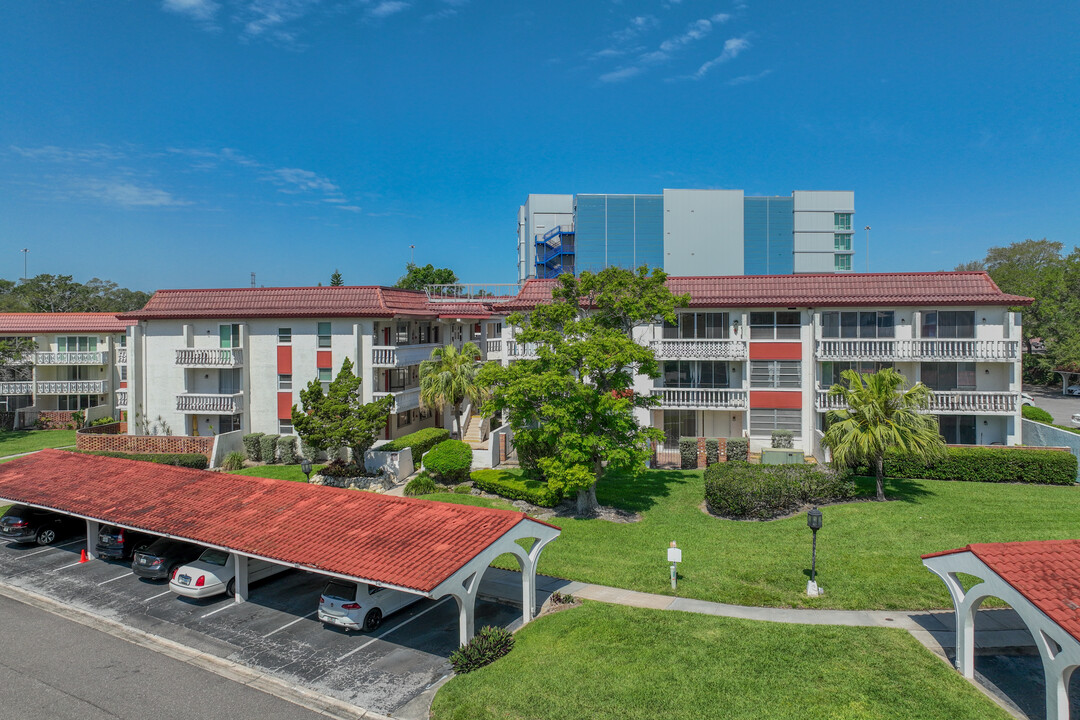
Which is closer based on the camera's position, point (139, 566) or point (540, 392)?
point (139, 566)

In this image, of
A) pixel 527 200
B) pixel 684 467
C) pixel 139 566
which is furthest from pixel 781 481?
pixel 527 200

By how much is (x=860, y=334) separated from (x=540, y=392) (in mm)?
19162

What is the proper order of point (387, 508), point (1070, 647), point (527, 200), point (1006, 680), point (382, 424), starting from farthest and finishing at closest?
point (527, 200) → point (382, 424) → point (387, 508) → point (1006, 680) → point (1070, 647)

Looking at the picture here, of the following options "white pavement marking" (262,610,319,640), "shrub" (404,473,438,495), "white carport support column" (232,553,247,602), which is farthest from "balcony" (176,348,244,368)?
"white pavement marking" (262,610,319,640)

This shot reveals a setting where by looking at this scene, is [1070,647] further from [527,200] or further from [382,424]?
[527,200]

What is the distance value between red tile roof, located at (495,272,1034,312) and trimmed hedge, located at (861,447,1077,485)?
782 cm

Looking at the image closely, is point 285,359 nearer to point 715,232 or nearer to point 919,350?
point 919,350

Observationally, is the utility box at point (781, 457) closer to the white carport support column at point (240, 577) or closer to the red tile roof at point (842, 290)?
the red tile roof at point (842, 290)

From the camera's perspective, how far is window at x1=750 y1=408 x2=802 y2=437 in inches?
1379

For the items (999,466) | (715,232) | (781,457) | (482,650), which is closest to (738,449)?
(781,457)

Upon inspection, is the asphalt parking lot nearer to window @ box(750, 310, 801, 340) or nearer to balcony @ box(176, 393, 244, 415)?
balcony @ box(176, 393, 244, 415)

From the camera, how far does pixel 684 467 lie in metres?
34.1

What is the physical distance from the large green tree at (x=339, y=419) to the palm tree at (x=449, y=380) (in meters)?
4.42

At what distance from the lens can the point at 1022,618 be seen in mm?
12352
